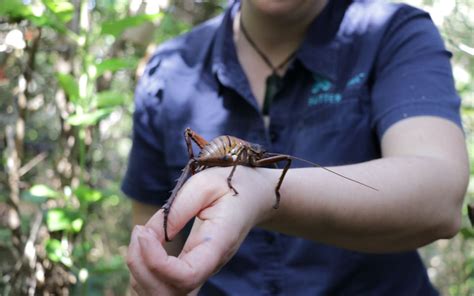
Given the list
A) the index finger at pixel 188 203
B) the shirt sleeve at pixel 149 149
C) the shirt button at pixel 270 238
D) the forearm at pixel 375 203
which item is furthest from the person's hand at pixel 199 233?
the shirt sleeve at pixel 149 149

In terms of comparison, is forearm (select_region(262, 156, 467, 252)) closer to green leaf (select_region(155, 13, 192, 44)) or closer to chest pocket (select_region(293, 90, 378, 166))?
chest pocket (select_region(293, 90, 378, 166))

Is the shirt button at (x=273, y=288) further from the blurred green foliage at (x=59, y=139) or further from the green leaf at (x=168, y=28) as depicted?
the green leaf at (x=168, y=28)

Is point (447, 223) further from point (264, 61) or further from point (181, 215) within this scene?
point (264, 61)

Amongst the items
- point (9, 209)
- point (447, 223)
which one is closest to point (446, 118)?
point (447, 223)

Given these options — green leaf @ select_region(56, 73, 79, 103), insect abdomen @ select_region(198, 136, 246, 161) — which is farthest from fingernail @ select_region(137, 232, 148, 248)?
green leaf @ select_region(56, 73, 79, 103)

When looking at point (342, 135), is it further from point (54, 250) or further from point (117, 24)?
point (54, 250)

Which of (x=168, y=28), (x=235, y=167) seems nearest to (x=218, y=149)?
(x=235, y=167)

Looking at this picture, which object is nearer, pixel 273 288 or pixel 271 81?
pixel 273 288
